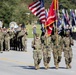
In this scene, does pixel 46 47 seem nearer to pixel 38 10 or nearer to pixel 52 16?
pixel 52 16

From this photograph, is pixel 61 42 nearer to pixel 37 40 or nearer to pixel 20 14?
pixel 37 40

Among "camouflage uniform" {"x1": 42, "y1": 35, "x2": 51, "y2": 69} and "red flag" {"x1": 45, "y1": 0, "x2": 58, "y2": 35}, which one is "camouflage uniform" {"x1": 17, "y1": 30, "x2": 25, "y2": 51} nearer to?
"red flag" {"x1": 45, "y1": 0, "x2": 58, "y2": 35}

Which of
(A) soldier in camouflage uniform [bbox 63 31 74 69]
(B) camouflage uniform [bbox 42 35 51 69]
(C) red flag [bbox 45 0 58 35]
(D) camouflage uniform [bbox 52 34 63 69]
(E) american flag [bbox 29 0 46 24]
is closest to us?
(B) camouflage uniform [bbox 42 35 51 69]

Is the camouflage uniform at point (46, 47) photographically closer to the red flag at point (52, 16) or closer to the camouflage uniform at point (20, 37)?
the red flag at point (52, 16)

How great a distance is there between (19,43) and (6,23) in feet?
92.4

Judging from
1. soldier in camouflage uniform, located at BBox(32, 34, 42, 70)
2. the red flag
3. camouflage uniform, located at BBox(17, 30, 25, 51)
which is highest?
the red flag

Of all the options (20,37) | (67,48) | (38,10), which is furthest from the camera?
(20,37)

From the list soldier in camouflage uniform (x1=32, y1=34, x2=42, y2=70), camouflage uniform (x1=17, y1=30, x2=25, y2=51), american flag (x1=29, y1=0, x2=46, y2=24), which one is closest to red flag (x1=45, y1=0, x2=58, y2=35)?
american flag (x1=29, y1=0, x2=46, y2=24)

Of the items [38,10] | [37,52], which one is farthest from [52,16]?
[37,52]

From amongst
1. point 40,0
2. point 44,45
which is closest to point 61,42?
point 44,45

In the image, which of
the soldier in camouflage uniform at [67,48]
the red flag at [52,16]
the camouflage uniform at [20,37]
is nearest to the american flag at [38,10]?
the red flag at [52,16]

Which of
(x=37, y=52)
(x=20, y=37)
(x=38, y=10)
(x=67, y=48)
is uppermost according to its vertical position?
(x=38, y=10)

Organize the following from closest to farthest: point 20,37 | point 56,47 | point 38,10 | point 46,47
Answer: point 46,47, point 56,47, point 38,10, point 20,37

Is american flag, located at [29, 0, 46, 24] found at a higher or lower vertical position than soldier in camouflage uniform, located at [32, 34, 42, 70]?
higher
